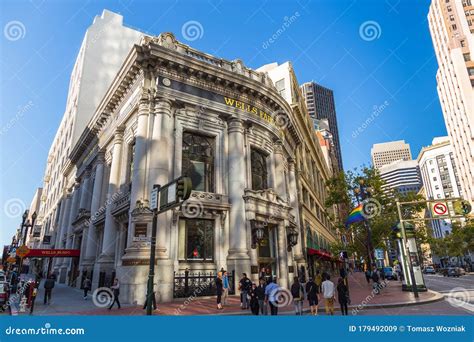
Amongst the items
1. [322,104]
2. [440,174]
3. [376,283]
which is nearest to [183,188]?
[376,283]

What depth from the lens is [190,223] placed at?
20.0 metres

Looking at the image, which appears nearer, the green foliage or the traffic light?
the traffic light

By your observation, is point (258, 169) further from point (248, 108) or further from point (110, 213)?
point (110, 213)

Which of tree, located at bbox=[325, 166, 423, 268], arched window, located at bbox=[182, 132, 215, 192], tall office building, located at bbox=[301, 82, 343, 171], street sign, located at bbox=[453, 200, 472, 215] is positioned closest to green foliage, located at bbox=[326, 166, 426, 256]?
tree, located at bbox=[325, 166, 423, 268]

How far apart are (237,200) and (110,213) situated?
947 centimetres

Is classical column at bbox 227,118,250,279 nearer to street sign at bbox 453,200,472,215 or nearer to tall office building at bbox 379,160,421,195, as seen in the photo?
street sign at bbox 453,200,472,215

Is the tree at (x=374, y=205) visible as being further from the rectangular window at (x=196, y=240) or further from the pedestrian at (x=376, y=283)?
the rectangular window at (x=196, y=240)

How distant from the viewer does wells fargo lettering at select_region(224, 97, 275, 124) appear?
2362 centimetres

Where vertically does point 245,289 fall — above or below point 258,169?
below

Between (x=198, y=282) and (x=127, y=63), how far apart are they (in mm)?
15408

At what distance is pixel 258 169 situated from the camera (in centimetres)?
2555

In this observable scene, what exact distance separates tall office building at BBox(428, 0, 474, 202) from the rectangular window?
2975 inches

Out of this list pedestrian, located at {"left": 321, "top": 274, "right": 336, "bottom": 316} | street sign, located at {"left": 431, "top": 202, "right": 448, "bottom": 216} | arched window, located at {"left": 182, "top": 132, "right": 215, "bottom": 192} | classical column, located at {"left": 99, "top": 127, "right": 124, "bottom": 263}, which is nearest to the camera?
pedestrian, located at {"left": 321, "top": 274, "right": 336, "bottom": 316}

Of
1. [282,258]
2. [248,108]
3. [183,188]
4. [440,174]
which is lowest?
[282,258]
